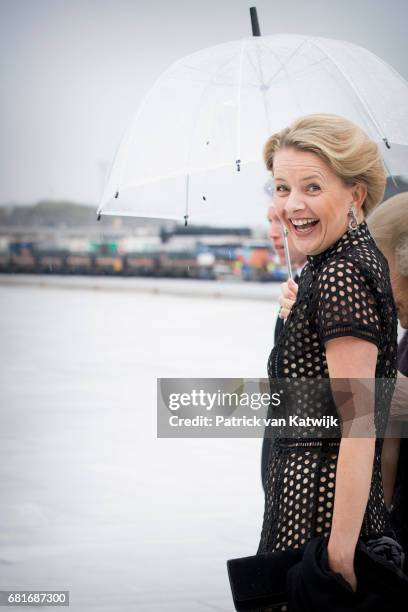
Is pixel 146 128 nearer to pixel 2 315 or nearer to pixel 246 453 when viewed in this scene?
pixel 246 453

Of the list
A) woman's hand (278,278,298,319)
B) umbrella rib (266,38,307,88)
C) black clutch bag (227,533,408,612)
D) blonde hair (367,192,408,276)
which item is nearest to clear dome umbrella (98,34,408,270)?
umbrella rib (266,38,307,88)

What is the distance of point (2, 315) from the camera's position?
25.8 metres

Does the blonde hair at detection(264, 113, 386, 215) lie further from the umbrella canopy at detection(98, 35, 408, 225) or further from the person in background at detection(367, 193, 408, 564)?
the umbrella canopy at detection(98, 35, 408, 225)

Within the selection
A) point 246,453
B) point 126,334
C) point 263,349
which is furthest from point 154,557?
point 126,334

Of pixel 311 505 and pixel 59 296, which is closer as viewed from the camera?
pixel 311 505

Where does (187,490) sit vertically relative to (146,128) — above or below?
below

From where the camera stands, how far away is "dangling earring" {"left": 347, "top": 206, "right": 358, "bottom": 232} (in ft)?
7.95

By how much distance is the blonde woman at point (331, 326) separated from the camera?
2232 mm

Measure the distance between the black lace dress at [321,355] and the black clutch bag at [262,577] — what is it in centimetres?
8

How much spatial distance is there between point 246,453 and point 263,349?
27.7ft

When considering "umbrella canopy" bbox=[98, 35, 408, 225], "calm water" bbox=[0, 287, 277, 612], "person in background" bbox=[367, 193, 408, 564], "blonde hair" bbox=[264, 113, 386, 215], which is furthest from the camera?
"calm water" bbox=[0, 287, 277, 612]

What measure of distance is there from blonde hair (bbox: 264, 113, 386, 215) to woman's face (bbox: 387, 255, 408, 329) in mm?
738

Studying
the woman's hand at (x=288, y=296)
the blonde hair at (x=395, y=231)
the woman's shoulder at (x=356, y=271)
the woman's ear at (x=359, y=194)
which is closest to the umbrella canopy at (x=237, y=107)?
the blonde hair at (x=395, y=231)

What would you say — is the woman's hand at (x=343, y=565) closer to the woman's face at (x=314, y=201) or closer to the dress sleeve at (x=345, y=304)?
the dress sleeve at (x=345, y=304)
